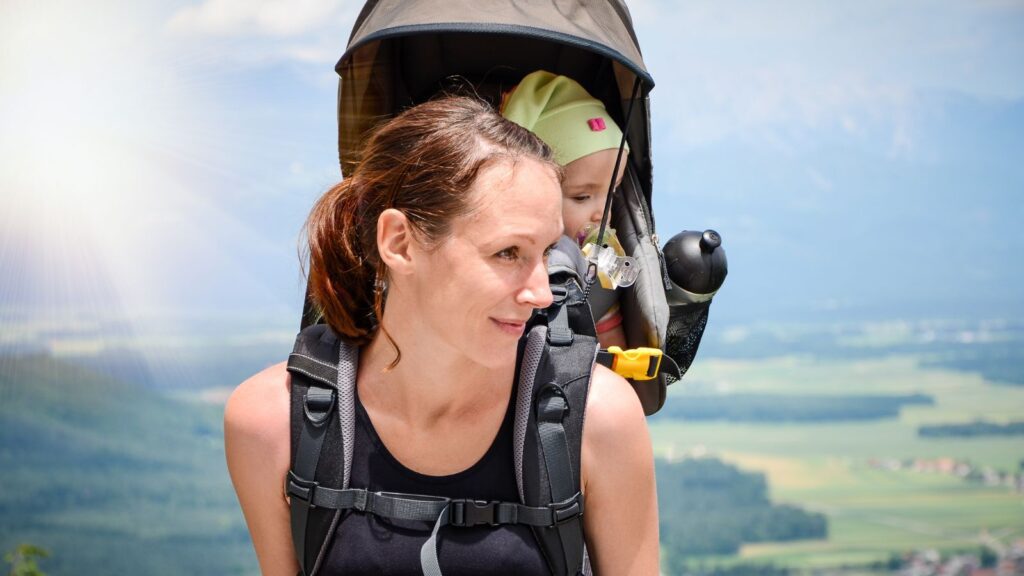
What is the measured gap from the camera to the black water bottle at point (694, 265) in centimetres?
180

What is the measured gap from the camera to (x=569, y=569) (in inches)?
54.5

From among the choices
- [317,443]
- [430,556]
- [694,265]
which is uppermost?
[694,265]

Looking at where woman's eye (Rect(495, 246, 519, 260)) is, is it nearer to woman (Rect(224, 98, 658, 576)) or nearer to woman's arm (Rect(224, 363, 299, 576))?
woman (Rect(224, 98, 658, 576))

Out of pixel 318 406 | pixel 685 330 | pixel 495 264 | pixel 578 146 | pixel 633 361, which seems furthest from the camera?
pixel 685 330

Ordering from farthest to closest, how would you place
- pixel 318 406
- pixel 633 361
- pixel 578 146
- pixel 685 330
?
pixel 685 330 → pixel 578 146 → pixel 633 361 → pixel 318 406

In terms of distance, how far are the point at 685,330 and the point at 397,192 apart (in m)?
0.78

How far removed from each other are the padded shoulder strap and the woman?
25 millimetres

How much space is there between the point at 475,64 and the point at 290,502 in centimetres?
94

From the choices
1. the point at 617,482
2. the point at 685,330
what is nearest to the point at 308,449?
the point at 617,482

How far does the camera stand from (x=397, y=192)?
1346mm

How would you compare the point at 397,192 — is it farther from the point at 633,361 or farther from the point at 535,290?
the point at 633,361

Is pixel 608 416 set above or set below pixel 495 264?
below

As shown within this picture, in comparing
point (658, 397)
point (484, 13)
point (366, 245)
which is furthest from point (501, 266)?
point (658, 397)

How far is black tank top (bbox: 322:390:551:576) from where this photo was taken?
1370mm
